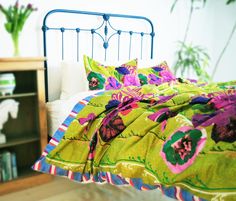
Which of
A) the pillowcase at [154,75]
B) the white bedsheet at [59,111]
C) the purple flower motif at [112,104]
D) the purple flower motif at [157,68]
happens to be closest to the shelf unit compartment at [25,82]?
the white bedsheet at [59,111]

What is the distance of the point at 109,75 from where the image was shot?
215 centimetres

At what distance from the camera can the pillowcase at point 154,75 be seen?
232 cm

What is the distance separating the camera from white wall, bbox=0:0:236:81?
2.23m

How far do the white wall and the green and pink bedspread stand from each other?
887 mm

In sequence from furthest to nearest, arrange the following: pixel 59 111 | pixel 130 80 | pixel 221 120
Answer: pixel 130 80
pixel 59 111
pixel 221 120

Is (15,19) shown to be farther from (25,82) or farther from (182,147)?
(182,147)

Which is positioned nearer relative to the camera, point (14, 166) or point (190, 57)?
point (14, 166)

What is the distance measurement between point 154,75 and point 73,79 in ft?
2.31

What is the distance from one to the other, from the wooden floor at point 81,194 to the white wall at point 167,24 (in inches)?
41.9

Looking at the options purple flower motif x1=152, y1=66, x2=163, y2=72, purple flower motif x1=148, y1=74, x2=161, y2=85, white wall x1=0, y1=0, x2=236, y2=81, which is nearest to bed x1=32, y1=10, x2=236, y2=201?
purple flower motif x1=148, y1=74, x2=161, y2=85

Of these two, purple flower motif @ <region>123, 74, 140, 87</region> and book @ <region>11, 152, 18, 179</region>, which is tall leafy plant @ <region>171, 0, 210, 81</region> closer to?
purple flower motif @ <region>123, 74, 140, 87</region>

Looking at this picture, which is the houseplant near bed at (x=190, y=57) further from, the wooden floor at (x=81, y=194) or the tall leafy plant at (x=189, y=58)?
the wooden floor at (x=81, y=194)

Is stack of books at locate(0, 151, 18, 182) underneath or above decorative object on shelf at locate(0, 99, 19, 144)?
underneath

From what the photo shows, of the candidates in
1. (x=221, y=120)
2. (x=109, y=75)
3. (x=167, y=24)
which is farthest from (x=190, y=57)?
(x=221, y=120)
